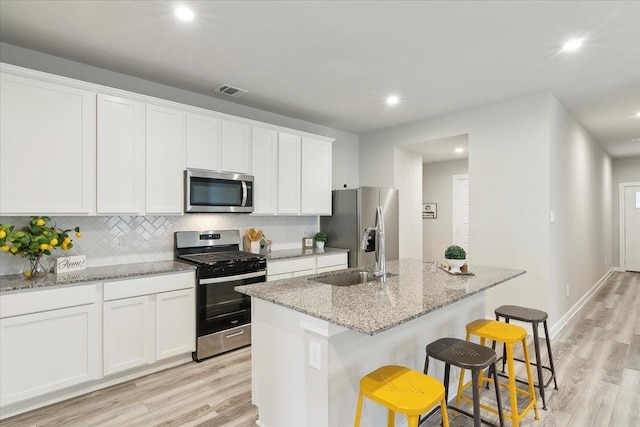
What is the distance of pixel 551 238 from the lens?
3717 millimetres

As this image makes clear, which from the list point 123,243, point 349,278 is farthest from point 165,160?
point 349,278

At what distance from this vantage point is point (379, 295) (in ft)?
6.31

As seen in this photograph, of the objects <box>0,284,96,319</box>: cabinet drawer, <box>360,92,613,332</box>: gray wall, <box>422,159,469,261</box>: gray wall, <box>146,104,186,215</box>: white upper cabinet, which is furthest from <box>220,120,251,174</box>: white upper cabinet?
<box>422,159,469,261</box>: gray wall

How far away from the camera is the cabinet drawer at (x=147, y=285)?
2.65 m

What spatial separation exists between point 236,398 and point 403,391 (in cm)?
152

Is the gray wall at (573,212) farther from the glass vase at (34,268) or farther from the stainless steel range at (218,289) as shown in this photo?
the glass vase at (34,268)

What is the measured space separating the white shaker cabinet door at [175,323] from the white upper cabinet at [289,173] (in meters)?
1.54

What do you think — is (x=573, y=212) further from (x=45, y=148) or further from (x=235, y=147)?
(x=45, y=148)

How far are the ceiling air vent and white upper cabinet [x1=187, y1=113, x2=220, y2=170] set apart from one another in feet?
1.12

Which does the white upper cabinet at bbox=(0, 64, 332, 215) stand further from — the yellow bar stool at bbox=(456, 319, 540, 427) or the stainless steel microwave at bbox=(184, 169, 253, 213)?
the yellow bar stool at bbox=(456, 319, 540, 427)

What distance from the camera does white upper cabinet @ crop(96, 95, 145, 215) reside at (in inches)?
109

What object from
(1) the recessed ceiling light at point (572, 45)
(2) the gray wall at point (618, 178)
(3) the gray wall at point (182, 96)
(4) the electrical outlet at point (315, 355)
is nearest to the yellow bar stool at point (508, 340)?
(4) the electrical outlet at point (315, 355)

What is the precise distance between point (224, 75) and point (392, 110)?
213 cm

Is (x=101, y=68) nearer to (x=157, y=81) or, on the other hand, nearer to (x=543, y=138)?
(x=157, y=81)
